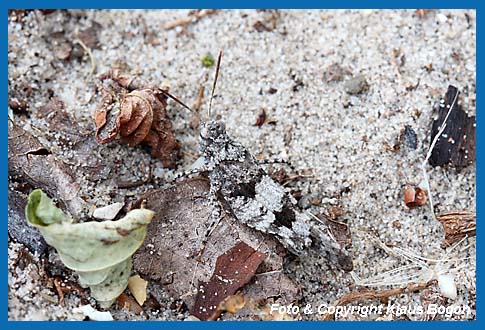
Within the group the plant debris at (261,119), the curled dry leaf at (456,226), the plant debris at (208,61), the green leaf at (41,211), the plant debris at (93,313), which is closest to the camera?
the green leaf at (41,211)

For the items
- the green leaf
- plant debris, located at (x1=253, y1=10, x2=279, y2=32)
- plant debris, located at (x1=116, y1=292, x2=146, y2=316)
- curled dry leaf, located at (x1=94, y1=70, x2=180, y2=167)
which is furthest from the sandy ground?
plant debris, located at (x1=116, y1=292, x2=146, y2=316)

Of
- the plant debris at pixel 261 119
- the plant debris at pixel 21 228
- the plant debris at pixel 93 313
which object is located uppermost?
the plant debris at pixel 261 119

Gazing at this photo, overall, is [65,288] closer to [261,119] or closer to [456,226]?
[261,119]

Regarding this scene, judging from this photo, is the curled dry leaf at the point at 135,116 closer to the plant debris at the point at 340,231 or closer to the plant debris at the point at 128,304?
the plant debris at the point at 128,304

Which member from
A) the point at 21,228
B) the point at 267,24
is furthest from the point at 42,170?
the point at 267,24

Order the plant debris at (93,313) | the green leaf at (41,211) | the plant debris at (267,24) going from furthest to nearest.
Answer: the plant debris at (267,24) < the plant debris at (93,313) < the green leaf at (41,211)

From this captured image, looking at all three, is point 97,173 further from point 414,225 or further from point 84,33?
point 414,225

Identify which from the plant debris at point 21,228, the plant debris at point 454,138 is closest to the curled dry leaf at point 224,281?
the plant debris at point 21,228
